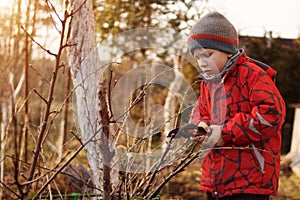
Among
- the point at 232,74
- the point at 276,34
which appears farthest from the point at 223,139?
the point at 276,34

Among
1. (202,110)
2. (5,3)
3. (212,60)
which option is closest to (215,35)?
(212,60)

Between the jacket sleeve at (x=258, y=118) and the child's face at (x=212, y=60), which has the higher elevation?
the child's face at (x=212, y=60)

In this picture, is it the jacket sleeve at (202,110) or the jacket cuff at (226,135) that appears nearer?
the jacket cuff at (226,135)

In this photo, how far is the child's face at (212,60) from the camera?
1967 millimetres

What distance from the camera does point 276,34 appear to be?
9312mm

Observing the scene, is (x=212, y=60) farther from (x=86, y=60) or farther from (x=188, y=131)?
(x=86, y=60)

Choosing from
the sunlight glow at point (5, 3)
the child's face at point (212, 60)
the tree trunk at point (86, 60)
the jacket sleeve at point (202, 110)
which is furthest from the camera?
the sunlight glow at point (5, 3)

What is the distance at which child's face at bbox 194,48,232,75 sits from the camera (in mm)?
1967

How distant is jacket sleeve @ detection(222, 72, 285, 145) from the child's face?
17cm

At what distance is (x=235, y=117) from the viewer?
1855mm

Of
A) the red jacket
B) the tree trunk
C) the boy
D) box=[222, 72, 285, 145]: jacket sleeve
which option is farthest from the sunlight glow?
box=[222, 72, 285, 145]: jacket sleeve

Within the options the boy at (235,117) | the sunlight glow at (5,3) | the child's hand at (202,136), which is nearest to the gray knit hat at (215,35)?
the boy at (235,117)

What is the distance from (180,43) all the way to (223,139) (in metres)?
4.43

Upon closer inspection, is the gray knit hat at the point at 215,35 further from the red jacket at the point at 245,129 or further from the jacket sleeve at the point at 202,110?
the jacket sleeve at the point at 202,110
